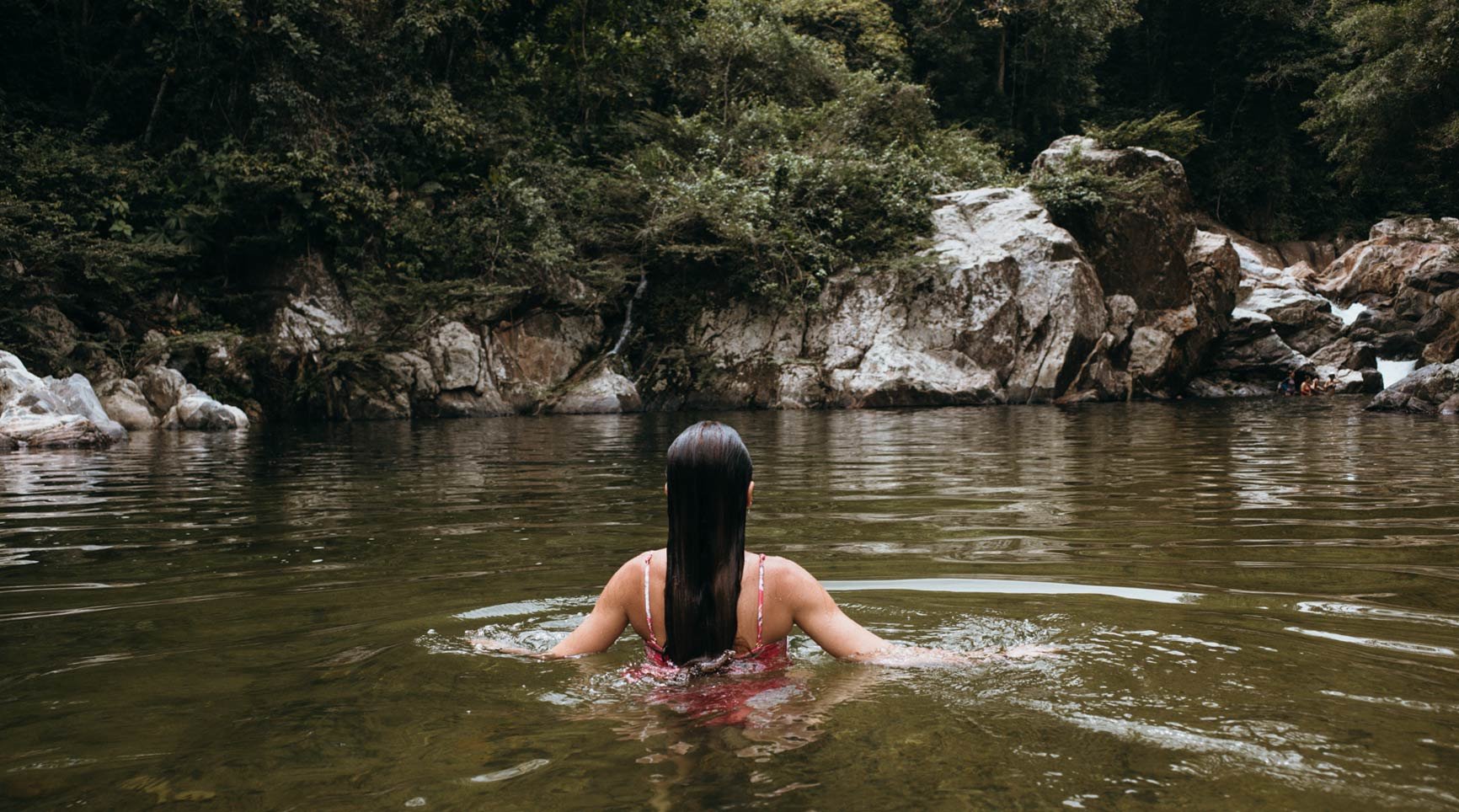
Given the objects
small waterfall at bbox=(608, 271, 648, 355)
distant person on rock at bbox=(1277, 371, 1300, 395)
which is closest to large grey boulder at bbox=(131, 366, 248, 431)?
small waterfall at bbox=(608, 271, 648, 355)

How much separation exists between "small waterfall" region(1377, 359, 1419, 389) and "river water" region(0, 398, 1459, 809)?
20.4 meters

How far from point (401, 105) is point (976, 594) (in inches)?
777

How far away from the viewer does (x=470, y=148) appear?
21.6 metres

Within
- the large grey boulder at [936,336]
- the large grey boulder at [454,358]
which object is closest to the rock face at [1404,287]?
the large grey boulder at [936,336]

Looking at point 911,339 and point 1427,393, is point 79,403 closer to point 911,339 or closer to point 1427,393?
point 911,339

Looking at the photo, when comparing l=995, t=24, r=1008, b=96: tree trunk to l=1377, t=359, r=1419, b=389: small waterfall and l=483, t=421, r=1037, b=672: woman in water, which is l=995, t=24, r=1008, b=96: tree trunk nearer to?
l=1377, t=359, r=1419, b=389: small waterfall

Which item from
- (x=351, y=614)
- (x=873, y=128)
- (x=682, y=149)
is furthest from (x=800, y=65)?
(x=351, y=614)

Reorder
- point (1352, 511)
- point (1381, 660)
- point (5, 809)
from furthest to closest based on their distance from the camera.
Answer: point (1352, 511), point (1381, 660), point (5, 809)

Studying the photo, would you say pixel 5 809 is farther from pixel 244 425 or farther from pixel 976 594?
pixel 244 425

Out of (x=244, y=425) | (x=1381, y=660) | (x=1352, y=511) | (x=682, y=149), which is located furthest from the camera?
(x=682, y=149)

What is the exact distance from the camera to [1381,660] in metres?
2.95

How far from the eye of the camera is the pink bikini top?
9.50 ft

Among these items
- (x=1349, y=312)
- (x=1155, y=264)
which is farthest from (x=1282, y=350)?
(x=1349, y=312)

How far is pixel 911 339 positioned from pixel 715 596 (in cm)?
1931
